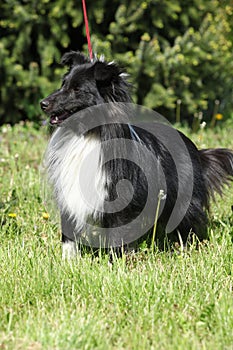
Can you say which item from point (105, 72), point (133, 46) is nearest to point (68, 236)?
point (105, 72)

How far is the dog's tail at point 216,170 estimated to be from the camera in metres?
4.20

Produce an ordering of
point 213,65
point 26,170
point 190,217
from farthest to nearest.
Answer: point 213,65 → point 26,170 → point 190,217

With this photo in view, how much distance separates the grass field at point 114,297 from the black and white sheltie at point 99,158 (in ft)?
0.74

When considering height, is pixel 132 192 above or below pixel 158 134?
below

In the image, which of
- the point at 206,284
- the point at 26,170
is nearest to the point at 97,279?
the point at 206,284

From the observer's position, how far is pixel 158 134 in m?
3.95

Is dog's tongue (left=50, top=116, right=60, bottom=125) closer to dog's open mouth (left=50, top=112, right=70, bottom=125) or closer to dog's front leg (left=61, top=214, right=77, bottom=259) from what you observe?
dog's open mouth (left=50, top=112, right=70, bottom=125)

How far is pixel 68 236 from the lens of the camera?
3799 mm

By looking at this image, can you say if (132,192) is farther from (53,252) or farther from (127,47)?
(127,47)

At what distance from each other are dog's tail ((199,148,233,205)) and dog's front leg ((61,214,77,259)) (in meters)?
1.12

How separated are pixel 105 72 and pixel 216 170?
4.22 feet

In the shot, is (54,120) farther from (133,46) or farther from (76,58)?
(133,46)

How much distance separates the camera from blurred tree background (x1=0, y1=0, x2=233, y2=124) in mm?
7958

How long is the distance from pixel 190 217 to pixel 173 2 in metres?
4.87
